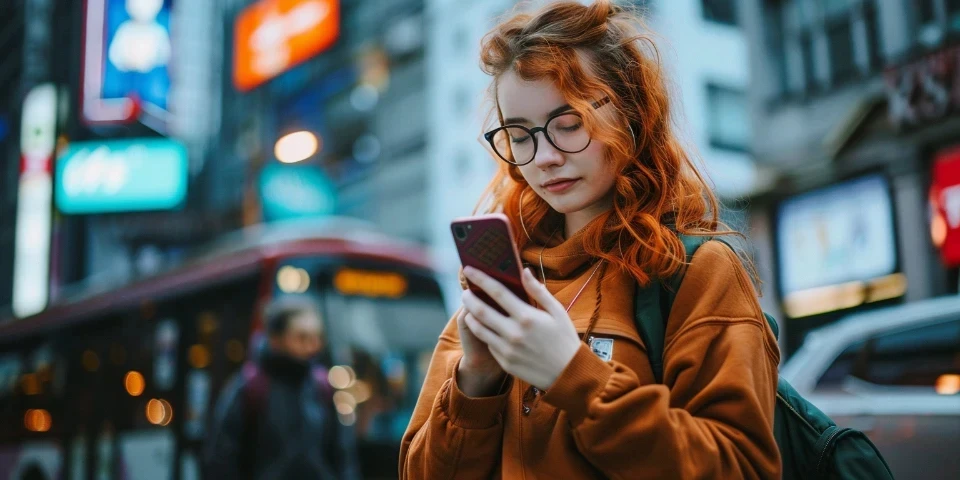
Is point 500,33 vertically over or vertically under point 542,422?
over

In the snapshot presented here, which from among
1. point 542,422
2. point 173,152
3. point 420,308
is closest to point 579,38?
point 542,422

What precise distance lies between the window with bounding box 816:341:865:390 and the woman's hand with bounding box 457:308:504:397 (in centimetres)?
370

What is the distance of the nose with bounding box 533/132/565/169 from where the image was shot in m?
1.51

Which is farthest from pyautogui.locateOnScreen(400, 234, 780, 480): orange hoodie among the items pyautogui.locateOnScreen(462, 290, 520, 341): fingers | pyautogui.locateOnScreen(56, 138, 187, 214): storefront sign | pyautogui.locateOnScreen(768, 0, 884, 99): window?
pyautogui.locateOnScreen(56, 138, 187, 214): storefront sign

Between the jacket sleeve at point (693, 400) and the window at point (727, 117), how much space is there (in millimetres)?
19395

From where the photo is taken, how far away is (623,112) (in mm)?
1543

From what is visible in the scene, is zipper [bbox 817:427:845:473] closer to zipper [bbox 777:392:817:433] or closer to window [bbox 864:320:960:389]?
zipper [bbox 777:392:817:433]

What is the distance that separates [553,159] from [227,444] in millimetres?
4242

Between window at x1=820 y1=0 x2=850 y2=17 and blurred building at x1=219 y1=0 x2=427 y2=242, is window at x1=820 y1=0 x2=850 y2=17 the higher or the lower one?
the lower one

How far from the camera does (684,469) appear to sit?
1.23 m

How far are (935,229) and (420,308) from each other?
6.32m

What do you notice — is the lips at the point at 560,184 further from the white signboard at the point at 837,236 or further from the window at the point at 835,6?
the window at the point at 835,6

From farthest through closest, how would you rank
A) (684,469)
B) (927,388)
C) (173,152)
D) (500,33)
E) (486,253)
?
(173,152) < (927,388) < (500,33) < (486,253) < (684,469)

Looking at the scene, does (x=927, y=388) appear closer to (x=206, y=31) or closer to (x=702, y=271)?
(x=702, y=271)
